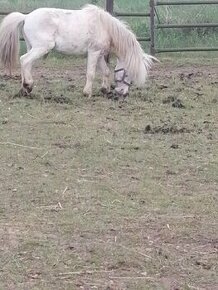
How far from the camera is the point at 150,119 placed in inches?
310

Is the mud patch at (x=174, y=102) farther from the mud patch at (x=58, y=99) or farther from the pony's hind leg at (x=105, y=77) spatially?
the mud patch at (x=58, y=99)

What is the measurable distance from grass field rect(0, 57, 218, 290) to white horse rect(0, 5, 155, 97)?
35 cm

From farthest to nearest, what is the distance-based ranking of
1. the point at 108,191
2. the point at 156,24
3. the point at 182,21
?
the point at 182,21, the point at 156,24, the point at 108,191

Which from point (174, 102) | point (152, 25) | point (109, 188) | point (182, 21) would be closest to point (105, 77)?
point (174, 102)

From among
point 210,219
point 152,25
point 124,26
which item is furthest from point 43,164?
point 152,25

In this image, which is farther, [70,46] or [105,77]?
[105,77]

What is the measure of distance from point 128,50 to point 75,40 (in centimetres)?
68

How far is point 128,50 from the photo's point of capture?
9.01m

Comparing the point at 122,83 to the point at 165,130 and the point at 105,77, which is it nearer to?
the point at 105,77

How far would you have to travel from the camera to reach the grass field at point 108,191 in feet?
12.9

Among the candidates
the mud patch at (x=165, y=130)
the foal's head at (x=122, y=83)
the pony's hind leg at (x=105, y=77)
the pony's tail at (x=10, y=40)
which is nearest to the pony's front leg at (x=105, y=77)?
the pony's hind leg at (x=105, y=77)

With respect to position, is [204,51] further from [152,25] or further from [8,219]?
[8,219]

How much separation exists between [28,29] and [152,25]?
401cm

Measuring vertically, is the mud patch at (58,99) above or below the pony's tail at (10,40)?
below
